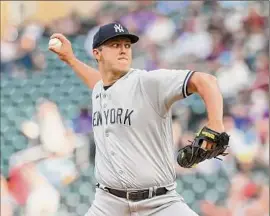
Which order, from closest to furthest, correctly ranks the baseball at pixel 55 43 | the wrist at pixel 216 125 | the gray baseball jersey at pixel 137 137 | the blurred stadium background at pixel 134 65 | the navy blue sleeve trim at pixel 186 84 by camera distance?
the wrist at pixel 216 125, the navy blue sleeve trim at pixel 186 84, the gray baseball jersey at pixel 137 137, the baseball at pixel 55 43, the blurred stadium background at pixel 134 65

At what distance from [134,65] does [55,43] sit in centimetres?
365

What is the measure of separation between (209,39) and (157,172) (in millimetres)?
4725

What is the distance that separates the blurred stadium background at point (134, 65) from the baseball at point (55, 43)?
3.11 m

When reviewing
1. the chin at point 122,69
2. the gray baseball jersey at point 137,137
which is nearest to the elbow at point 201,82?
the gray baseball jersey at point 137,137

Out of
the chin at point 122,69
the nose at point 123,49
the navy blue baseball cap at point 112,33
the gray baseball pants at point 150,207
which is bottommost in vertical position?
the gray baseball pants at point 150,207

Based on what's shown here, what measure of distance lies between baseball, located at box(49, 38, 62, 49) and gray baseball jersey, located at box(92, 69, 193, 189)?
868mm

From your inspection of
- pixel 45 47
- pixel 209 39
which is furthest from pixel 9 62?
pixel 209 39

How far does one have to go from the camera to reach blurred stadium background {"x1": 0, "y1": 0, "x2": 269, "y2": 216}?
7082mm

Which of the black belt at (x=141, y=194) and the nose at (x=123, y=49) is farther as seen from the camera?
the nose at (x=123, y=49)

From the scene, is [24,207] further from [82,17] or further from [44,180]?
[82,17]

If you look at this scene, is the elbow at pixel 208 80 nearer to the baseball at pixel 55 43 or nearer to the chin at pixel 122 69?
the chin at pixel 122 69

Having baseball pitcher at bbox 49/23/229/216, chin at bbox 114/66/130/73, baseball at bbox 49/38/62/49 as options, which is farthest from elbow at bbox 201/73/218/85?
baseball at bbox 49/38/62/49

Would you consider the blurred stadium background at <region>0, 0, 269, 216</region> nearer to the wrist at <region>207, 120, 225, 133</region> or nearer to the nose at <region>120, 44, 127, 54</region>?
the nose at <region>120, 44, 127, 54</region>

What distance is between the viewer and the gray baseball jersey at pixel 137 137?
329cm
